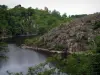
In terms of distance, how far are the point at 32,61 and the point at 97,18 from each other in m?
38.5

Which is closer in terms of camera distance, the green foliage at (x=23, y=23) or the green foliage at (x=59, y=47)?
the green foliage at (x=59, y=47)

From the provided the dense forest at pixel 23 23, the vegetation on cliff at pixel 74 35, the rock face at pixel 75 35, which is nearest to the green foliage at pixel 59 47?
the vegetation on cliff at pixel 74 35

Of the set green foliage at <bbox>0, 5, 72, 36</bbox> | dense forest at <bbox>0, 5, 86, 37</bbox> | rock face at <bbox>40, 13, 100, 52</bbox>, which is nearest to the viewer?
rock face at <bbox>40, 13, 100, 52</bbox>

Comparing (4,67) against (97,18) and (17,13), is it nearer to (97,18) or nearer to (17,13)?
(97,18)

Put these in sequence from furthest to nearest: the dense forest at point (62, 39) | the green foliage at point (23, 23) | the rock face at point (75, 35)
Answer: the green foliage at point (23, 23) < the rock face at point (75, 35) < the dense forest at point (62, 39)

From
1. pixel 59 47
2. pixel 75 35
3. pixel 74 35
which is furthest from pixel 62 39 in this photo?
pixel 59 47

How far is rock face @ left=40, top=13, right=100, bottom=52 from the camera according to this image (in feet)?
281

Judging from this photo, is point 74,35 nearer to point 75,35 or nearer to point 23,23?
point 75,35

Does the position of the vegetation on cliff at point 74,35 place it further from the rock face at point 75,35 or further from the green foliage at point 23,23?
the green foliage at point 23,23

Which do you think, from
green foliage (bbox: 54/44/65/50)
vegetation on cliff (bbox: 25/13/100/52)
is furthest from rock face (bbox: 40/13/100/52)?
green foliage (bbox: 54/44/65/50)

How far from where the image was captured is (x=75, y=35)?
9044cm

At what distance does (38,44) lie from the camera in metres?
96.9

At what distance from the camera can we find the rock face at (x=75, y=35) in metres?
85.6

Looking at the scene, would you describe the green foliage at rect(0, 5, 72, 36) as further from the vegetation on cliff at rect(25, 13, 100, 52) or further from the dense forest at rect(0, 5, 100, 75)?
the vegetation on cliff at rect(25, 13, 100, 52)
